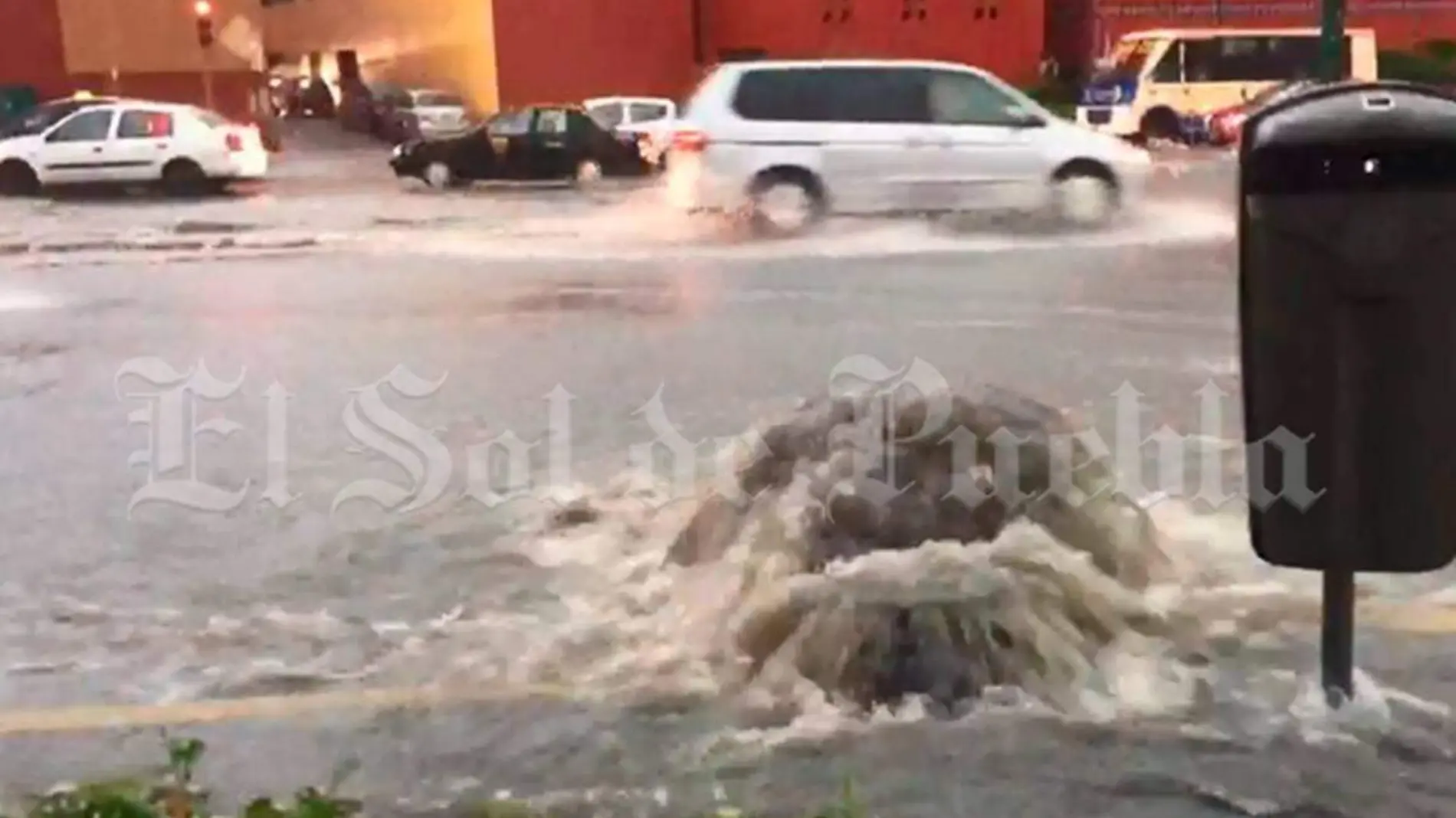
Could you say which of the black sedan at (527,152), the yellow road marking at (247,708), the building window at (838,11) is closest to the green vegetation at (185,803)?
the yellow road marking at (247,708)

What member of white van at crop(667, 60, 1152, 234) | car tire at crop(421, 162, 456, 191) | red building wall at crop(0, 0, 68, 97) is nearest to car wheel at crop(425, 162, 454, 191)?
car tire at crop(421, 162, 456, 191)

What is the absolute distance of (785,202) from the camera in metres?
16.4

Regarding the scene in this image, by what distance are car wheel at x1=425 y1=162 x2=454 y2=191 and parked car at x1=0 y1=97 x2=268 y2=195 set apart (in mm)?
2683

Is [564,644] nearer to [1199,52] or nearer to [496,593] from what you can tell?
[496,593]

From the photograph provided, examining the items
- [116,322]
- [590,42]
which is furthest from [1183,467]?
[590,42]

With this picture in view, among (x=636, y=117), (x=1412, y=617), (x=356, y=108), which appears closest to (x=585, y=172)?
(x=636, y=117)

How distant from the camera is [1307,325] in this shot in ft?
12.7

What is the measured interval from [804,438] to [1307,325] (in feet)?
6.70

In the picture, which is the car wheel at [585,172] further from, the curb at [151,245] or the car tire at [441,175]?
the curb at [151,245]

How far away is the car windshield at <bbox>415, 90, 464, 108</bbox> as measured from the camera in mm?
35562

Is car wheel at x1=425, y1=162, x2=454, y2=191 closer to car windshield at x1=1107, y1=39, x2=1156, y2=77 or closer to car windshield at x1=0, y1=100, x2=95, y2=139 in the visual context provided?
car windshield at x1=0, y1=100, x2=95, y2=139

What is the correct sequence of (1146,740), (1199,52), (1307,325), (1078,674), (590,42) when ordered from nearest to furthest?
(1307,325)
(1146,740)
(1078,674)
(1199,52)
(590,42)

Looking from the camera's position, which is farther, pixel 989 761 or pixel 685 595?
pixel 685 595

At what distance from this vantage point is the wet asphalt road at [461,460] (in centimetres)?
409
